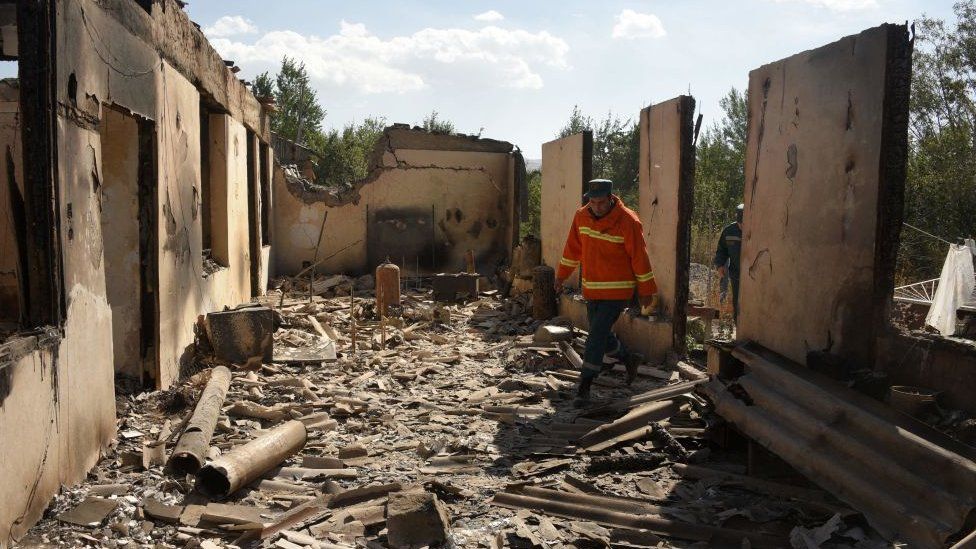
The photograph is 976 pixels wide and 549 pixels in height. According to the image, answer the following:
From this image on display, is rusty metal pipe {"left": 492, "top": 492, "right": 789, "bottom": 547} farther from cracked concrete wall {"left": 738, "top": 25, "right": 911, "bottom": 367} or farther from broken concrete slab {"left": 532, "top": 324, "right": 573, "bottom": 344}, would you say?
broken concrete slab {"left": 532, "top": 324, "right": 573, "bottom": 344}

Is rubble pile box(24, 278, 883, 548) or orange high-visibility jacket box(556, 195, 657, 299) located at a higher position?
orange high-visibility jacket box(556, 195, 657, 299)

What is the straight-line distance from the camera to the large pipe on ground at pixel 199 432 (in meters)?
4.98

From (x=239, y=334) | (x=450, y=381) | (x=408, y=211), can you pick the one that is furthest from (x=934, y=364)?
(x=408, y=211)

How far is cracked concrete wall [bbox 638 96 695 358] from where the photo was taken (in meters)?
8.10

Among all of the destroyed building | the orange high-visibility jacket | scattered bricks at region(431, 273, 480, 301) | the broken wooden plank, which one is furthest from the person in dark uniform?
scattered bricks at region(431, 273, 480, 301)

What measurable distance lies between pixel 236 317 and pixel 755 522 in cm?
597

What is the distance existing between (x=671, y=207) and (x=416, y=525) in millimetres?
5284

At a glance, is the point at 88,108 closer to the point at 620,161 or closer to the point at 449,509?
the point at 449,509

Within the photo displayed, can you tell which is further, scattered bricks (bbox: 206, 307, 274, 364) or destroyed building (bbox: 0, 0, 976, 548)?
scattered bricks (bbox: 206, 307, 274, 364)

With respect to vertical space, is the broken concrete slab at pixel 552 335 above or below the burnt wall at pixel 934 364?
below

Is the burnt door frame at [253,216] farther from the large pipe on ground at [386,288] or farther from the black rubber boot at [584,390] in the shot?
the black rubber boot at [584,390]

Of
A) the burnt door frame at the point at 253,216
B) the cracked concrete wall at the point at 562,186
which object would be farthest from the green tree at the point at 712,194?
the burnt door frame at the point at 253,216

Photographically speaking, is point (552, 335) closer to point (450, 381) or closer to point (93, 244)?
point (450, 381)

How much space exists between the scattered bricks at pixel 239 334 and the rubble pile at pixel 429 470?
14 centimetres
